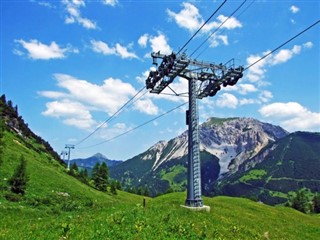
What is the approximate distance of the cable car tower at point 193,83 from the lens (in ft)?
109

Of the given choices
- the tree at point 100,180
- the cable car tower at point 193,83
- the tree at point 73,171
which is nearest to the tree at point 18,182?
the cable car tower at point 193,83

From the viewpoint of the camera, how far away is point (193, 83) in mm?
35844

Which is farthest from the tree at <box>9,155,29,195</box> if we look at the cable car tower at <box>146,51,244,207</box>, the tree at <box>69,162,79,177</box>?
the tree at <box>69,162,79,177</box>

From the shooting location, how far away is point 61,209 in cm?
3597

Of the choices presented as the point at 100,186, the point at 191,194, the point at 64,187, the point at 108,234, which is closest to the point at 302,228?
the point at 191,194

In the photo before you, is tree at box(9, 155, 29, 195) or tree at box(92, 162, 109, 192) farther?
tree at box(92, 162, 109, 192)

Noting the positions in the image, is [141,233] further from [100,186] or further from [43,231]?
[100,186]

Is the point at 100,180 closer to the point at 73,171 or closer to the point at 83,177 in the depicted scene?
the point at 83,177

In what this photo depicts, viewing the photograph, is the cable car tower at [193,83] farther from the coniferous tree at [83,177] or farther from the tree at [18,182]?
the coniferous tree at [83,177]

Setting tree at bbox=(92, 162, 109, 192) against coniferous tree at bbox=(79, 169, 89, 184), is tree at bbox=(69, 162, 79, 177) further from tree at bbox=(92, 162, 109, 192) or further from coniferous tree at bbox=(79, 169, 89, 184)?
tree at bbox=(92, 162, 109, 192)

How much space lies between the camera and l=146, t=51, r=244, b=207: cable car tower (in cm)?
3328

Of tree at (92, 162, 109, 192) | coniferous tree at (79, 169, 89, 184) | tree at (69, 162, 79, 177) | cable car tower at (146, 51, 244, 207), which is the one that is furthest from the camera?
tree at (92, 162, 109, 192)

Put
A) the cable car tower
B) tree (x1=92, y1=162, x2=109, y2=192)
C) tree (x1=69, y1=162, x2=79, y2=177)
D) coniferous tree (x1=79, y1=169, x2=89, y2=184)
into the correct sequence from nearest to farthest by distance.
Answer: the cable car tower → tree (x1=69, y1=162, x2=79, y2=177) → coniferous tree (x1=79, y1=169, x2=89, y2=184) → tree (x1=92, y1=162, x2=109, y2=192)

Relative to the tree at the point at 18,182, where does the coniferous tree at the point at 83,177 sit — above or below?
above
